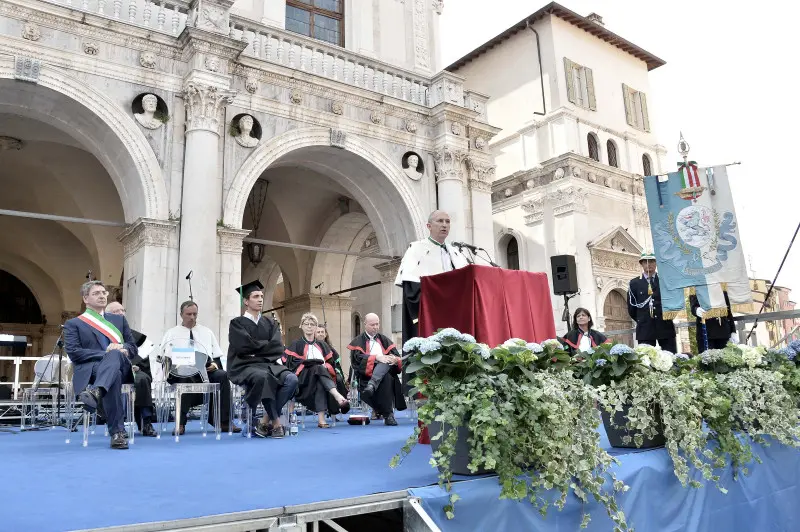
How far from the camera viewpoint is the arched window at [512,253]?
19984 millimetres

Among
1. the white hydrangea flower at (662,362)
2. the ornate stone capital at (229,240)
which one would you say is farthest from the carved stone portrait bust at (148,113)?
the white hydrangea flower at (662,362)

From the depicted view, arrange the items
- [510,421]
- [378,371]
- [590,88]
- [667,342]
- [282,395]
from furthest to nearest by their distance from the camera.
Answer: [590,88] < [667,342] < [378,371] < [282,395] < [510,421]

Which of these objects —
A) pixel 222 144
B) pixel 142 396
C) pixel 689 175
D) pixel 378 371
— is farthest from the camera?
pixel 222 144

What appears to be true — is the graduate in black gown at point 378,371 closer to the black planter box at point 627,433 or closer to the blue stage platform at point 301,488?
the blue stage platform at point 301,488

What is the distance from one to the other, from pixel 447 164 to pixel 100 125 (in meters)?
7.14

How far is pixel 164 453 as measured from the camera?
499cm

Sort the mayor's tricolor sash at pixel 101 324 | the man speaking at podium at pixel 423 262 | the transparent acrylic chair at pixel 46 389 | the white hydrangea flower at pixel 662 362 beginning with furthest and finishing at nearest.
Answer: the transparent acrylic chair at pixel 46 389 → the mayor's tricolor sash at pixel 101 324 → the man speaking at podium at pixel 423 262 → the white hydrangea flower at pixel 662 362

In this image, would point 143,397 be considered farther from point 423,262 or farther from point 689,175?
point 689,175

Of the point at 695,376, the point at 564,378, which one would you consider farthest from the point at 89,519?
the point at 695,376

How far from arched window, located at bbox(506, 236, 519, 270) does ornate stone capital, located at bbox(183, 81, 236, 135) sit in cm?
1164

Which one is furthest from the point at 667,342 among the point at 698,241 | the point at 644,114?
the point at 644,114

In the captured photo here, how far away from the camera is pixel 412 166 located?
1373 cm

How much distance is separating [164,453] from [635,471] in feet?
11.8

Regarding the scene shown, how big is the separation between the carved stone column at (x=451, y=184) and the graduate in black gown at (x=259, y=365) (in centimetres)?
766
